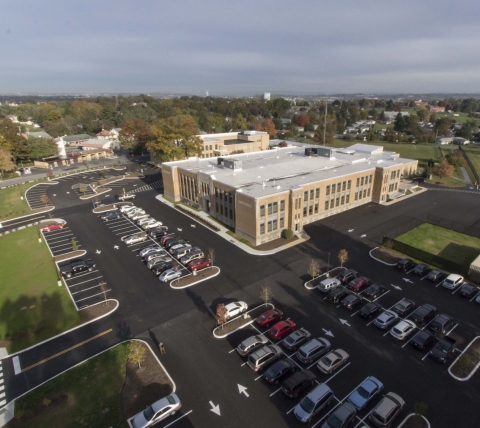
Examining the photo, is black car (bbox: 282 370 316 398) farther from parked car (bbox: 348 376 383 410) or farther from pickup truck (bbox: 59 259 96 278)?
pickup truck (bbox: 59 259 96 278)

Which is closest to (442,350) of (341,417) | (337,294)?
(337,294)

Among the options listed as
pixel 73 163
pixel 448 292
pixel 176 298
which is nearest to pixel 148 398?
pixel 176 298

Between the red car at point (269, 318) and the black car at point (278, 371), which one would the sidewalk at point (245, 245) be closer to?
the red car at point (269, 318)

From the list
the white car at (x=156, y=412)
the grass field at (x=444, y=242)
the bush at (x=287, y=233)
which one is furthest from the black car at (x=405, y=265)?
the white car at (x=156, y=412)

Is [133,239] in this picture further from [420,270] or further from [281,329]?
[420,270]

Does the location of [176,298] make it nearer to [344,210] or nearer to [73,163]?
[344,210]

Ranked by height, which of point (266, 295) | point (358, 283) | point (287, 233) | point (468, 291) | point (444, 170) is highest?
point (444, 170)

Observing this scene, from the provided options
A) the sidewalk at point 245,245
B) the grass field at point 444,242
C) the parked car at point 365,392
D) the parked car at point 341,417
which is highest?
the parked car at point 341,417
